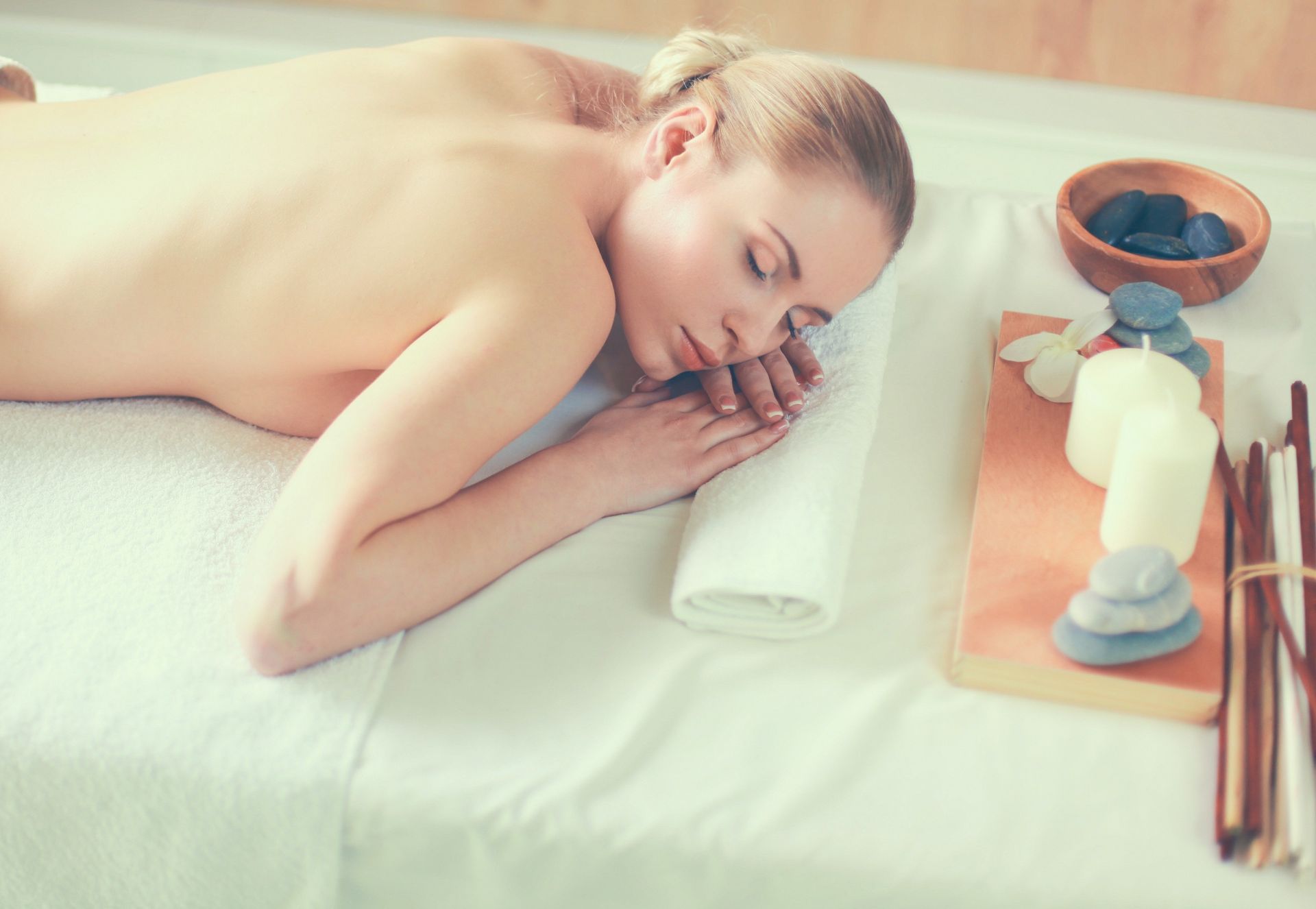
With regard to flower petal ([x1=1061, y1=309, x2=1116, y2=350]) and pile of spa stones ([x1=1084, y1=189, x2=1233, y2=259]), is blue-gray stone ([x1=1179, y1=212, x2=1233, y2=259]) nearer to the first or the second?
pile of spa stones ([x1=1084, y1=189, x2=1233, y2=259])

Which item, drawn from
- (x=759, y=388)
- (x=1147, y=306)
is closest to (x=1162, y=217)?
(x=1147, y=306)

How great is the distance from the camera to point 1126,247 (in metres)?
1.45

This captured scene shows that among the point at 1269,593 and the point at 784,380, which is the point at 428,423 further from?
the point at 1269,593

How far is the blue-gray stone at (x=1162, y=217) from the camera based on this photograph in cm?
148

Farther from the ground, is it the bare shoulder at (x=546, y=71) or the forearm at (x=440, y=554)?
the bare shoulder at (x=546, y=71)

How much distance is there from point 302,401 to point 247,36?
59.7 inches

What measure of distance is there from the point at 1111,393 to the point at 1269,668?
0.88 ft

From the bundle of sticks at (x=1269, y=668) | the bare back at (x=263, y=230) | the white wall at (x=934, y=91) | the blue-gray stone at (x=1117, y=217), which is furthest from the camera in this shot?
the white wall at (x=934, y=91)

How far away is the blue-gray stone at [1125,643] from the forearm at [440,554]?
1.45ft

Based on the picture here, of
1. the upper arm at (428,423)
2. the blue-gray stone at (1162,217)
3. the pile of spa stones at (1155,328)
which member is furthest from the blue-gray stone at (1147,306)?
the upper arm at (428,423)

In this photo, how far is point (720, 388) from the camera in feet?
4.03

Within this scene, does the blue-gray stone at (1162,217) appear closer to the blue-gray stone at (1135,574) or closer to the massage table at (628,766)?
the massage table at (628,766)

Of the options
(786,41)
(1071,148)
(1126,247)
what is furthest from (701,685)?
(786,41)

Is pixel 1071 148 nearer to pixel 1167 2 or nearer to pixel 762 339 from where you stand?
pixel 1167 2
